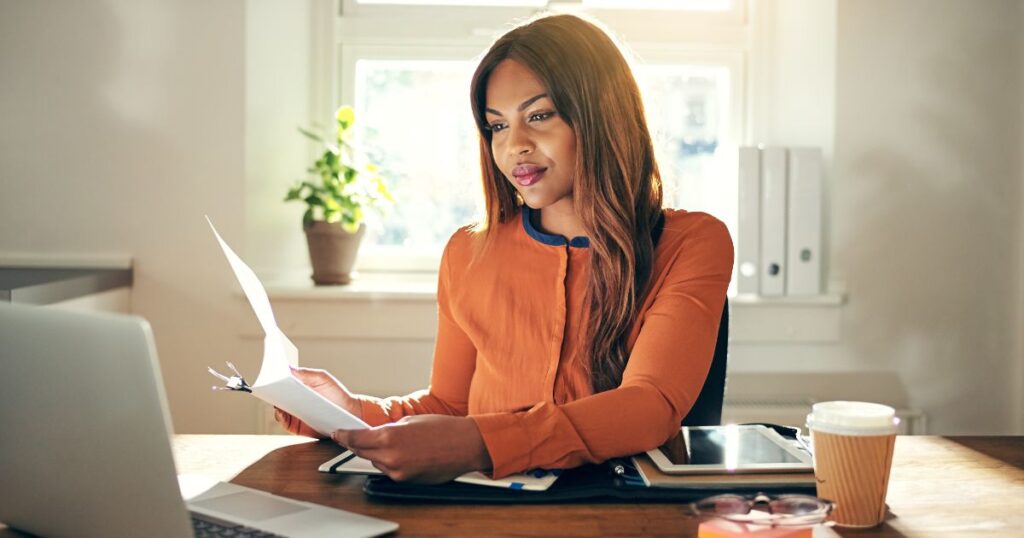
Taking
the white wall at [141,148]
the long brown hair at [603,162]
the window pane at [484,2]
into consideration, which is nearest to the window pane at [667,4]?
the window pane at [484,2]

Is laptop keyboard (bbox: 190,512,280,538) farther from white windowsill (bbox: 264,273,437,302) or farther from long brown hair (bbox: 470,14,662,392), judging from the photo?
white windowsill (bbox: 264,273,437,302)

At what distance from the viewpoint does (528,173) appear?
1.54 metres

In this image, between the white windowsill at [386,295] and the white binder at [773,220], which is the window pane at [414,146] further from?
the white binder at [773,220]

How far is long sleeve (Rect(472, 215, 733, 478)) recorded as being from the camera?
1.15m

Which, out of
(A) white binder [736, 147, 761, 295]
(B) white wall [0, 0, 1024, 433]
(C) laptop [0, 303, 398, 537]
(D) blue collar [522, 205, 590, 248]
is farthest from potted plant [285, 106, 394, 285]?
(C) laptop [0, 303, 398, 537]

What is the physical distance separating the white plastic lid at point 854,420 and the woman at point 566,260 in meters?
0.33

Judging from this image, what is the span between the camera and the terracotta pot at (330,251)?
2781 mm

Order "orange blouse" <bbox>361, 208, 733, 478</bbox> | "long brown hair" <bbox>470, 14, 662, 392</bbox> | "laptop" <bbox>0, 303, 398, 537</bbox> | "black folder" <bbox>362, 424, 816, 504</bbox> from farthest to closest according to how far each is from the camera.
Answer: "long brown hair" <bbox>470, 14, 662, 392</bbox>, "orange blouse" <bbox>361, 208, 733, 478</bbox>, "black folder" <bbox>362, 424, 816, 504</bbox>, "laptop" <bbox>0, 303, 398, 537</bbox>

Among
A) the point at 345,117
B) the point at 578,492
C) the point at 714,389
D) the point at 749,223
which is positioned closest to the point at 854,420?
the point at 578,492

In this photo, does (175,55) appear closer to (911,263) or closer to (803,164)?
(803,164)

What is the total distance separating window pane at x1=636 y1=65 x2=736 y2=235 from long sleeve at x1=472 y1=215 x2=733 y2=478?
5.03 ft

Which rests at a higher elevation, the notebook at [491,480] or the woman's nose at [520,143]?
the woman's nose at [520,143]

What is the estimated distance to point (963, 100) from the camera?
2787mm

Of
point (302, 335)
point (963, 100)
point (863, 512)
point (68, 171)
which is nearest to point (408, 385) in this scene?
point (302, 335)
